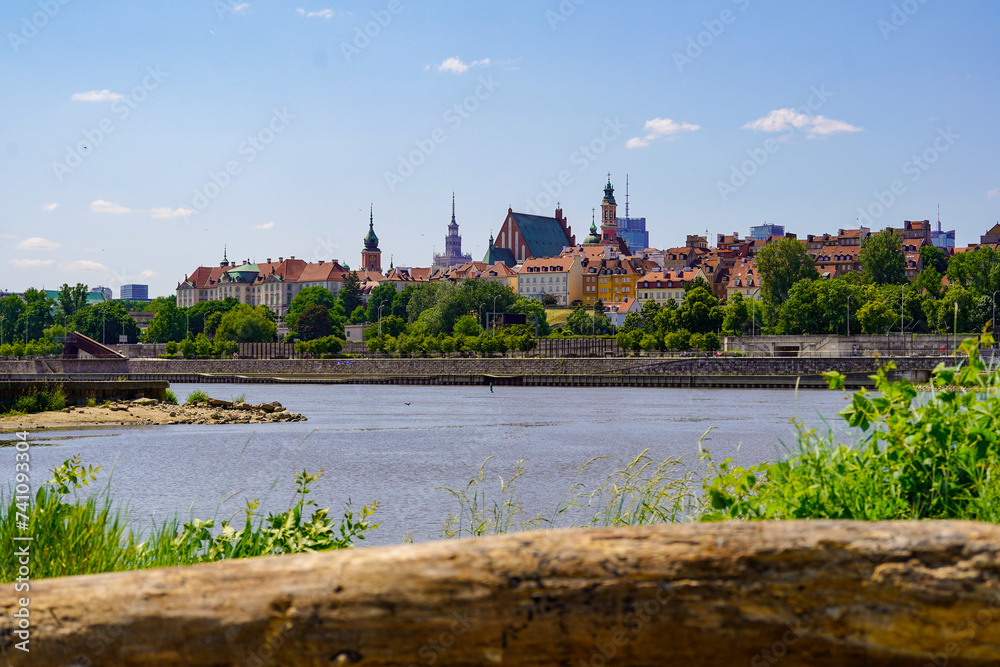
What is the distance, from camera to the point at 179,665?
3348 mm

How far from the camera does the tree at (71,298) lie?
16412 centimetres

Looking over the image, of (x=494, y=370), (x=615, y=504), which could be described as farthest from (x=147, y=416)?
(x=494, y=370)

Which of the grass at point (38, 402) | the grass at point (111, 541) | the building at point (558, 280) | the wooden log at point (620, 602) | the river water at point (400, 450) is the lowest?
the river water at point (400, 450)

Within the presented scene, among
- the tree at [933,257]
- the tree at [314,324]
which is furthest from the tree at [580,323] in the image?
the tree at [933,257]

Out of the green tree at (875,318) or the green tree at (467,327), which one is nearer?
the green tree at (875,318)

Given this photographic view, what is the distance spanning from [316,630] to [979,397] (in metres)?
3.81

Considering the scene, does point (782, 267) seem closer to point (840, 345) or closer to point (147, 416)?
point (840, 345)

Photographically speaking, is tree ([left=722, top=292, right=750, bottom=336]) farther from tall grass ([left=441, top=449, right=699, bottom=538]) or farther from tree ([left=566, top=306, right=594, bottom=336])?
tall grass ([left=441, top=449, right=699, bottom=538])

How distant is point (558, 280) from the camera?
187m

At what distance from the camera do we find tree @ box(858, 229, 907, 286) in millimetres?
123375

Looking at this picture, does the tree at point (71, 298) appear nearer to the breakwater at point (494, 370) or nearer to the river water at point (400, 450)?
the breakwater at point (494, 370)

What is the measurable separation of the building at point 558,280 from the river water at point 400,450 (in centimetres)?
12794

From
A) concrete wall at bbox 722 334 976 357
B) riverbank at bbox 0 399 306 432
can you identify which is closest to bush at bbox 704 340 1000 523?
riverbank at bbox 0 399 306 432

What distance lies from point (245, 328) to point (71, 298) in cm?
4498
